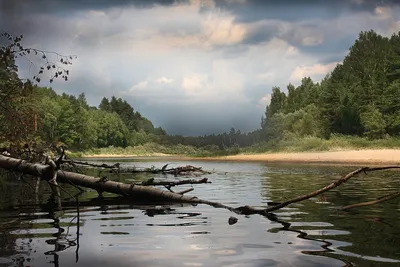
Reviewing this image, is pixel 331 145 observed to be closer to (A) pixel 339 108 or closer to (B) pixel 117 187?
(A) pixel 339 108

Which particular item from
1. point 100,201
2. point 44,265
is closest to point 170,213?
point 100,201

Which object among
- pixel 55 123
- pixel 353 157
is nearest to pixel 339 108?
pixel 353 157

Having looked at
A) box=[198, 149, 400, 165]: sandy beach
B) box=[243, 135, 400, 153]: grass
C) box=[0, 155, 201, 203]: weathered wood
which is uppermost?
box=[243, 135, 400, 153]: grass

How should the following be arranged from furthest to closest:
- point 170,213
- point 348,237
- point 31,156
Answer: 1. point 31,156
2. point 170,213
3. point 348,237

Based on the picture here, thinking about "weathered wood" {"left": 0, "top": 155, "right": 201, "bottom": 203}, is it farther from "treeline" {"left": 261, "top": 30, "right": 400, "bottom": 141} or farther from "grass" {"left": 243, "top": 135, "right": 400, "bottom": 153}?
"treeline" {"left": 261, "top": 30, "right": 400, "bottom": 141}

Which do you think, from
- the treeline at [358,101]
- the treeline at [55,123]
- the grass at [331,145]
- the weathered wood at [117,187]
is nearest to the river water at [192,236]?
the weathered wood at [117,187]

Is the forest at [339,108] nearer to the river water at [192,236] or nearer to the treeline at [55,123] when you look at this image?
the treeline at [55,123]

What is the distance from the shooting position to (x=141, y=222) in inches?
321

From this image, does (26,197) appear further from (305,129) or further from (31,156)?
(305,129)

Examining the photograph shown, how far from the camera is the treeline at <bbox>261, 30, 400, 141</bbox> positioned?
7256 centimetres

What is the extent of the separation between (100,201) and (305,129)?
77.3 metres

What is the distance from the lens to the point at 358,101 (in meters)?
83.9

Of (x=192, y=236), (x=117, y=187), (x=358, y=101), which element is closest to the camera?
(x=192, y=236)

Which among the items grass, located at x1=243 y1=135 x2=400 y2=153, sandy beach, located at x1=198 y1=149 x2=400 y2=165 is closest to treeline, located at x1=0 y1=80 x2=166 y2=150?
sandy beach, located at x1=198 y1=149 x2=400 y2=165
